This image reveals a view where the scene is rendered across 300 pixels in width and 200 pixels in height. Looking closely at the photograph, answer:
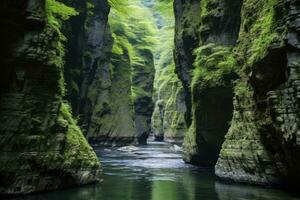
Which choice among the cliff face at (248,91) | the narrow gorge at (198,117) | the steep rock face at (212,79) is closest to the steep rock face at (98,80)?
the narrow gorge at (198,117)

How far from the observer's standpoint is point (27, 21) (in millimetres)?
14914

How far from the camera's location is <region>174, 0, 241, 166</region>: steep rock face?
74.4 ft

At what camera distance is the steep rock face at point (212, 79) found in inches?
893

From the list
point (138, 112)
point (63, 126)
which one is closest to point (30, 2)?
point (63, 126)

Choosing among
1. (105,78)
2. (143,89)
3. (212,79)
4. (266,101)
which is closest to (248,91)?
(266,101)

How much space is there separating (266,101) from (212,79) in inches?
249

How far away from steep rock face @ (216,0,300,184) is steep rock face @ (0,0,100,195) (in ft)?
25.2

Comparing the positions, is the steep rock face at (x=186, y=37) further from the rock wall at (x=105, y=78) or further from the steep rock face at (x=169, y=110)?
the steep rock face at (x=169, y=110)

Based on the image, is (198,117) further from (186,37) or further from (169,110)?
(169,110)

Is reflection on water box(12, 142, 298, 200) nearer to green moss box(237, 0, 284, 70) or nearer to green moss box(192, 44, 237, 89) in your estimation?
green moss box(192, 44, 237, 89)

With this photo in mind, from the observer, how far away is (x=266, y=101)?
54.5ft

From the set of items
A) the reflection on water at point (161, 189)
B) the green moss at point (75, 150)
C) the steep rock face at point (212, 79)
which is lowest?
the reflection on water at point (161, 189)

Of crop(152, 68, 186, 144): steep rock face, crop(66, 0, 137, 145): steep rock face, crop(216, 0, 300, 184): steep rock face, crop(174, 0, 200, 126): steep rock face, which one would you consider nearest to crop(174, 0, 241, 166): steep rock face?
crop(174, 0, 200, 126): steep rock face

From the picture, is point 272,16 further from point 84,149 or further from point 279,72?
point 84,149
